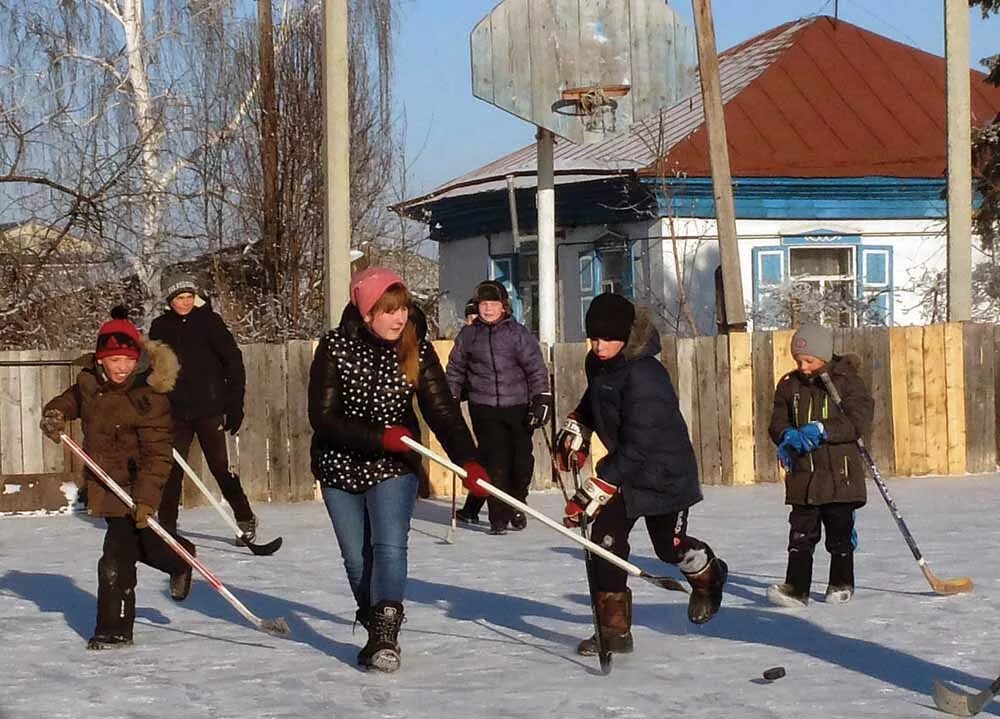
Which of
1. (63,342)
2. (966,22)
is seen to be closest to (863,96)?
(966,22)

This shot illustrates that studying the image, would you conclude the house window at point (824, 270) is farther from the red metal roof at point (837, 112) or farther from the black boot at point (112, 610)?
the black boot at point (112, 610)

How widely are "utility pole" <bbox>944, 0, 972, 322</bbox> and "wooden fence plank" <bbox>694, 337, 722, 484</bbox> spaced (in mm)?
2232

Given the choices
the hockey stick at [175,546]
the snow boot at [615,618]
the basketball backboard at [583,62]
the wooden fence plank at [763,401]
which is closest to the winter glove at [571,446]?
the snow boot at [615,618]

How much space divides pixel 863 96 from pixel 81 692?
20.5 m

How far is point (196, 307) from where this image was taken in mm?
10133

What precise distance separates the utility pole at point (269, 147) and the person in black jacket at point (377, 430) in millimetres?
16370

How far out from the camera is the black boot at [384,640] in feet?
21.6

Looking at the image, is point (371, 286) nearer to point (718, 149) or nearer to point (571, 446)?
point (571, 446)

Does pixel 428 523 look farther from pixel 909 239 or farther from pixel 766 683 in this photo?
pixel 909 239

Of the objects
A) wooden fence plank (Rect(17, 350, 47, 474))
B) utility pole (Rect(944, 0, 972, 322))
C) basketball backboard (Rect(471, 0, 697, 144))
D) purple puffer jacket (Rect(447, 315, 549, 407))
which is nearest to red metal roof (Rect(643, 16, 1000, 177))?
basketball backboard (Rect(471, 0, 697, 144))

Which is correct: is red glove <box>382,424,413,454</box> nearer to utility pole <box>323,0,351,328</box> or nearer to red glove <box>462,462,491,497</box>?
red glove <box>462,462,491,497</box>

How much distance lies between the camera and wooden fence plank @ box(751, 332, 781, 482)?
1405 cm

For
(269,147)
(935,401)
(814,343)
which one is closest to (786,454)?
(814,343)

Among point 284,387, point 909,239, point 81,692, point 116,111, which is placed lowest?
point 81,692
